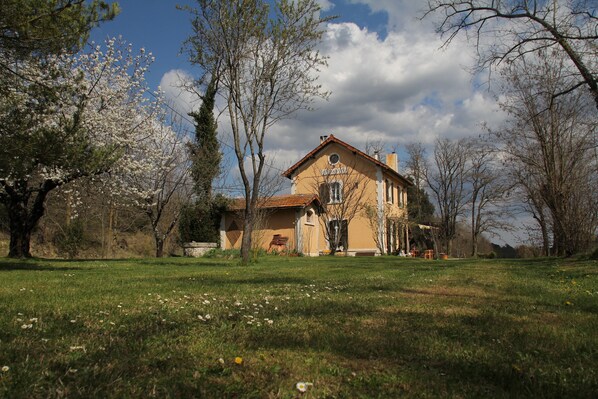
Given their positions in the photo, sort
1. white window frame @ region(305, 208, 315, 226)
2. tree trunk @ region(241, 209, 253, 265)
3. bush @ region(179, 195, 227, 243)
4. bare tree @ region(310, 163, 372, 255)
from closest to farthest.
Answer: tree trunk @ region(241, 209, 253, 265)
bush @ region(179, 195, 227, 243)
white window frame @ region(305, 208, 315, 226)
bare tree @ region(310, 163, 372, 255)

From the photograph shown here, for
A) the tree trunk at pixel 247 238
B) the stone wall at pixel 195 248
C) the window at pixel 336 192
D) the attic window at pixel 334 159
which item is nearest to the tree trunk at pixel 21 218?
the tree trunk at pixel 247 238

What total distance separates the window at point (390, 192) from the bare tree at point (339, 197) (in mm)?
2350

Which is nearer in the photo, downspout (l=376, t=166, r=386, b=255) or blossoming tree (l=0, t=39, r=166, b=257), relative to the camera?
blossoming tree (l=0, t=39, r=166, b=257)

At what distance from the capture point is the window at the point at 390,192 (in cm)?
3437

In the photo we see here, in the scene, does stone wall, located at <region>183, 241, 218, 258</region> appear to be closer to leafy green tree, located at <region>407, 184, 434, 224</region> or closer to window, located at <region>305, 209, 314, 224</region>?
window, located at <region>305, 209, 314, 224</region>

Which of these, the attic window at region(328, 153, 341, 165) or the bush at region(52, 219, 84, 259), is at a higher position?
the attic window at region(328, 153, 341, 165)

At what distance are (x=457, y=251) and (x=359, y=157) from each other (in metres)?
19.0

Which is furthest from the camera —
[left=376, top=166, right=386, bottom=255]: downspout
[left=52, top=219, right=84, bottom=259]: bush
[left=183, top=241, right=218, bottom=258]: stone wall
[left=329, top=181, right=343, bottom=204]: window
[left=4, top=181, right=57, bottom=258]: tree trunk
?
[left=376, top=166, right=386, bottom=255]: downspout

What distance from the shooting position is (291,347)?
3.45m

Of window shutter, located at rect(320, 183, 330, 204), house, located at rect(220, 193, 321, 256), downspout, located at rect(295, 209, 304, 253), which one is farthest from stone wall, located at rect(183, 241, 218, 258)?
window shutter, located at rect(320, 183, 330, 204)

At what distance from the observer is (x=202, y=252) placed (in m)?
25.7

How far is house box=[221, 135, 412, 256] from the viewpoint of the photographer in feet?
93.5

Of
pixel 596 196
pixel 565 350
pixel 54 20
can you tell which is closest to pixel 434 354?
pixel 565 350

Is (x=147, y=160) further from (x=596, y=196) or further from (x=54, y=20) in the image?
(x=596, y=196)
